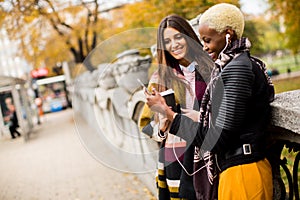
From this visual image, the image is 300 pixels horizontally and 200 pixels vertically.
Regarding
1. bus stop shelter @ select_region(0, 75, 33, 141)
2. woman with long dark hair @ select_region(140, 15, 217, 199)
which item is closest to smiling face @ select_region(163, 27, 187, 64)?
woman with long dark hair @ select_region(140, 15, 217, 199)

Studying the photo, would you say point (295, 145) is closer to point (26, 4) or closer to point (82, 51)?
point (26, 4)

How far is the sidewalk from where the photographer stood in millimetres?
5445

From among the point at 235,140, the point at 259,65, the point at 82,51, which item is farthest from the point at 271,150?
the point at 82,51

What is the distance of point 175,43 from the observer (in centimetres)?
216

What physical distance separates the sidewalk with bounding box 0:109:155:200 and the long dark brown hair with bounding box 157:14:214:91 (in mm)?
2954

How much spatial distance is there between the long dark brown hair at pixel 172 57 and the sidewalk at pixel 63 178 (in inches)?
116

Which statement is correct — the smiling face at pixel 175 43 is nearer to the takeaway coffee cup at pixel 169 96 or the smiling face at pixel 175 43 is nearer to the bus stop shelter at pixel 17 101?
the takeaway coffee cup at pixel 169 96

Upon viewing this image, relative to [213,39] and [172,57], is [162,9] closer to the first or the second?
[172,57]

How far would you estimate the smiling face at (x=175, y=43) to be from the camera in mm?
2156

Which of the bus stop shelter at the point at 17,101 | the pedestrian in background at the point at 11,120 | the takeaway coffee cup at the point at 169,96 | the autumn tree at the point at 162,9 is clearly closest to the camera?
the takeaway coffee cup at the point at 169,96

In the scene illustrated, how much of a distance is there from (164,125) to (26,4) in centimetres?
617

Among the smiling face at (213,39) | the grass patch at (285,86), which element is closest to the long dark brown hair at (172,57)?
the smiling face at (213,39)

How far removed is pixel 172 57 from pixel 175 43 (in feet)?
0.29

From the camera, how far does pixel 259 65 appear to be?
64.2 inches
